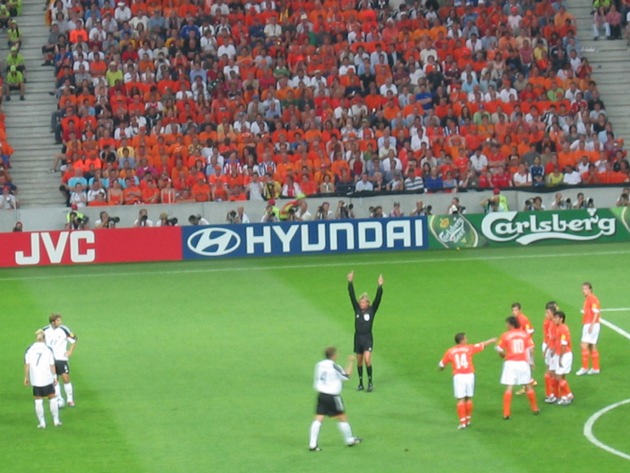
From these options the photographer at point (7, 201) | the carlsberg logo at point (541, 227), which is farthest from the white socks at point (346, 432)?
the photographer at point (7, 201)

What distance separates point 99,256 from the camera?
1421 inches

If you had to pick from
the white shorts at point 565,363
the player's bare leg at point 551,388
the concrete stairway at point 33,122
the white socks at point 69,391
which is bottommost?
the player's bare leg at point 551,388

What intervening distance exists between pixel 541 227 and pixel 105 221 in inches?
499

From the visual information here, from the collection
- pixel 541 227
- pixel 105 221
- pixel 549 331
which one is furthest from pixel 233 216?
pixel 549 331

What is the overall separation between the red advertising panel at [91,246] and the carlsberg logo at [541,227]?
919 cm

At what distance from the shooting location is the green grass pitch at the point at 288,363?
18062 millimetres

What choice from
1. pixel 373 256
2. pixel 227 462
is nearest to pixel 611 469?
pixel 227 462

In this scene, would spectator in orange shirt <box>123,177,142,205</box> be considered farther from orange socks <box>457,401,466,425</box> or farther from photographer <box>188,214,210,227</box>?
orange socks <box>457,401,466,425</box>

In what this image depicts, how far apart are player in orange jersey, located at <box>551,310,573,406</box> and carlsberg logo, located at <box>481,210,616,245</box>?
57.0ft

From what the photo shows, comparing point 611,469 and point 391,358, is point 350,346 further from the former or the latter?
point 611,469

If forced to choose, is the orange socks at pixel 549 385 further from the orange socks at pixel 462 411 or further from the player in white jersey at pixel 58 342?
the player in white jersey at pixel 58 342

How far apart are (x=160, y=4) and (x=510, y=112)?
1238 cm

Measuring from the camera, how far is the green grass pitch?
59.3ft

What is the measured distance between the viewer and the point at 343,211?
3772cm
